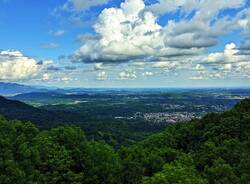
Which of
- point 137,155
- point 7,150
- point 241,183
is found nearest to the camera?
point 241,183

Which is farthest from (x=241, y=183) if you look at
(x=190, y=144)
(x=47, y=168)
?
(x=190, y=144)

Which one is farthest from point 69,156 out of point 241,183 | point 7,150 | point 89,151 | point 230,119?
point 230,119

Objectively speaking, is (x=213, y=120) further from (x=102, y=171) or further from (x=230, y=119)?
(x=102, y=171)

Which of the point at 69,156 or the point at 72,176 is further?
the point at 69,156

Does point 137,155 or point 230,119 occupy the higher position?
point 230,119

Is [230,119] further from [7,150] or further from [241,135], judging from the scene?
[7,150]

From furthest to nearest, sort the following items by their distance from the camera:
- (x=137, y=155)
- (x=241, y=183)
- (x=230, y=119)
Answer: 1. (x=230, y=119)
2. (x=137, y=155)
3. (x=241, y=183)
